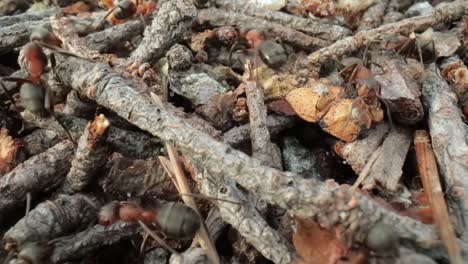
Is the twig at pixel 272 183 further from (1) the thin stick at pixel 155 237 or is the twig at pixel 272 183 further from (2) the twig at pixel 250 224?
(1) the thin stick at pixel 155 237

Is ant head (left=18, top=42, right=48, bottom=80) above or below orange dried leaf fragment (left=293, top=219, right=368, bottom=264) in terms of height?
above

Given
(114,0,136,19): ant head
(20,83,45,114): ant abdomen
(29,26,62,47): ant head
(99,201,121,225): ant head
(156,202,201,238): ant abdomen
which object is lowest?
(99,201,121,225): ant head

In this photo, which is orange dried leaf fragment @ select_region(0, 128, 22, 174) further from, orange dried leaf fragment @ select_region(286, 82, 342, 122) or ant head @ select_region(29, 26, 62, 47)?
orange dried leaf fragment @ select_region(286, 82, 342, 122)

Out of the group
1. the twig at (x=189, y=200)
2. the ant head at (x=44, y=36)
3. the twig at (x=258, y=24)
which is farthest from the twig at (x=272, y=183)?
the twig at (x=258, y=24)

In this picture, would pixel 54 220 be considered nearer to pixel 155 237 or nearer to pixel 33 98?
pixel 155 237

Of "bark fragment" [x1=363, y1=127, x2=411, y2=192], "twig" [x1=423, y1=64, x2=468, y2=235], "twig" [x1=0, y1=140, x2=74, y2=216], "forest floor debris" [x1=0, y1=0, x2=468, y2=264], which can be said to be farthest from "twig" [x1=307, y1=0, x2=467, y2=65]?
Answer: "twig" [x1=0, y1=140, x2=74, y2=216]

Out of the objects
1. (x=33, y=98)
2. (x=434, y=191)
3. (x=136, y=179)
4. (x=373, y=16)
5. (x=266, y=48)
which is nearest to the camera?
(x=434, y=191)

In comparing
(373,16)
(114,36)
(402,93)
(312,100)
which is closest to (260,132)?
(312,100)
